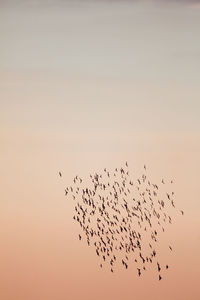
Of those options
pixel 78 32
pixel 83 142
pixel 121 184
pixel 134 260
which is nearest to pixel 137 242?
pixel 134 260

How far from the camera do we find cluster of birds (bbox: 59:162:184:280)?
8.64ft

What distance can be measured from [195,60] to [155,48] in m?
0.22

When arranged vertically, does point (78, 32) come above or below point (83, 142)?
above

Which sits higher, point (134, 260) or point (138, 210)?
point (138, 210)

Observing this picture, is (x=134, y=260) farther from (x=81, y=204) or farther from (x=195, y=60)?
(x=195, y=60)

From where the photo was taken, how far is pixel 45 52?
2766 mm

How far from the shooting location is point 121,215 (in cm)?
265

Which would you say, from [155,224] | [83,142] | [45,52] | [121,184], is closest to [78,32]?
[45,52]

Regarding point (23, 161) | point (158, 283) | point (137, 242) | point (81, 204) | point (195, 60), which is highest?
point (195, 60)

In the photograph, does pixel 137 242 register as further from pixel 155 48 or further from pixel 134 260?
pixel 155 48

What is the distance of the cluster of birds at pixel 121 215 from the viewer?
2.63 metres

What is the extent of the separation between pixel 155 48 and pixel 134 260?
1105 mm

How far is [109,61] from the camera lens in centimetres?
275

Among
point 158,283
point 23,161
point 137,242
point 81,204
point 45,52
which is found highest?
point 45,52
